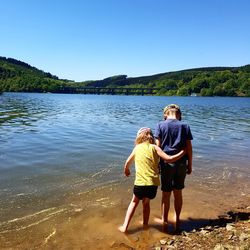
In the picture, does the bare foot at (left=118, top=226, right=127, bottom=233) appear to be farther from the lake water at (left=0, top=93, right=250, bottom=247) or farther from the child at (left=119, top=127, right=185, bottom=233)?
the lake water at (left=0, top=93, right=250, bottom=247)

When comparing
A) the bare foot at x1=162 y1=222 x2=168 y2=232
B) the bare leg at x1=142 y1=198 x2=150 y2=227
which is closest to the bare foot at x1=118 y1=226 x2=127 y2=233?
the bare leg at x1=142 y1=198 x2=150 y2=227

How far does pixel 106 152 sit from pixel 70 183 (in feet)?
21.4

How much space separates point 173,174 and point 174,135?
94 centimetres

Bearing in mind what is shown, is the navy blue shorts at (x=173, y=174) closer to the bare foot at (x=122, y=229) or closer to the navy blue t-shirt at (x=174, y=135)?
the navy blue t-shirt at (x=174, y=135)

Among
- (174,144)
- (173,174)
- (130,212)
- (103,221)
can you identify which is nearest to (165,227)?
(130,212)

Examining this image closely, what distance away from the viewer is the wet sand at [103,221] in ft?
25.3


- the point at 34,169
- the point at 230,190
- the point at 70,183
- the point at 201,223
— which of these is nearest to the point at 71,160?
the point at 34,169

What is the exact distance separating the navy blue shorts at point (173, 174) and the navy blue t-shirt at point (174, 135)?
0.30 meters

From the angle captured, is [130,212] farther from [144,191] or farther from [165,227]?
[165,227]

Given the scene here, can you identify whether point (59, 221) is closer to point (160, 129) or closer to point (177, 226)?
point (177, 226)

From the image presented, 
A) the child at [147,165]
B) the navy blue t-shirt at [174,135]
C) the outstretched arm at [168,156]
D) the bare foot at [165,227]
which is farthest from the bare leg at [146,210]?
the navy blue t-shirt at [174,135]

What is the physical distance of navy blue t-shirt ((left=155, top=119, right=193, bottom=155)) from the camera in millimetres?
7945

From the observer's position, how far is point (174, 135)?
26.2 ft

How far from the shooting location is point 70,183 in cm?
1248
